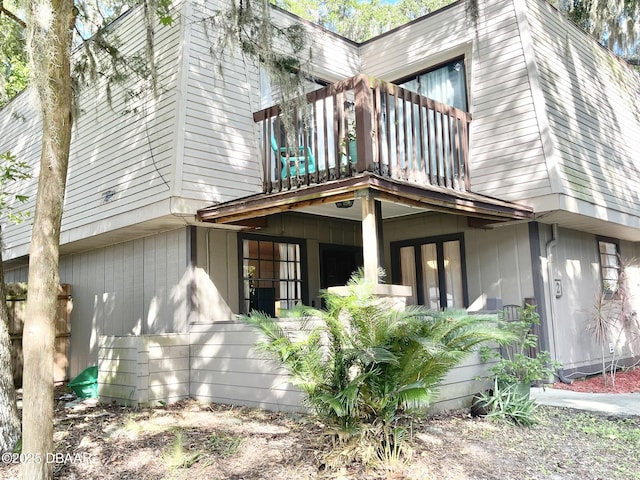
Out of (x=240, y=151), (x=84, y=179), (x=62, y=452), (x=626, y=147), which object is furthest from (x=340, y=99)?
(x=626, y=147)

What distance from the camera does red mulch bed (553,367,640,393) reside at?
7371 millimetres

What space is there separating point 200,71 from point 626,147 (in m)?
7.50

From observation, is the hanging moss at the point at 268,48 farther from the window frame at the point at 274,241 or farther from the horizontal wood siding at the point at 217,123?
the window frame at the point at 274,241

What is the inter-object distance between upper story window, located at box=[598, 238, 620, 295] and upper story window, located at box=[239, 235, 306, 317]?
519 cm

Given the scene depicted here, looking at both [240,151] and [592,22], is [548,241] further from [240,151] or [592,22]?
[592,22]

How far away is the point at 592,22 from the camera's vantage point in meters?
11.6

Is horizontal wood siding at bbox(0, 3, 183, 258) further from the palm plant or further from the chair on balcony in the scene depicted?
the palm plant

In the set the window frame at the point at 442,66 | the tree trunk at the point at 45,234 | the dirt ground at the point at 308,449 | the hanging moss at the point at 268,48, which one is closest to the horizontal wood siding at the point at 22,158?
the hanging moss at the point at 268,48

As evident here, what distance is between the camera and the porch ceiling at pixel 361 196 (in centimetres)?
570

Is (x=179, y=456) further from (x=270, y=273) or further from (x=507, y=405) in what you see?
(x=270, y=273)

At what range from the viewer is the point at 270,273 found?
27.8 feet

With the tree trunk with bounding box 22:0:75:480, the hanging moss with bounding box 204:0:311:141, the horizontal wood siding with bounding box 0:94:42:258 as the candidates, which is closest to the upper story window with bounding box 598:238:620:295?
the hanging moss with bounding box 204:0:311:141

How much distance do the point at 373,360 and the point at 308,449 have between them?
1.16m

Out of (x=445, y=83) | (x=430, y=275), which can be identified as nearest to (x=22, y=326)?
(x=430, y=275)
